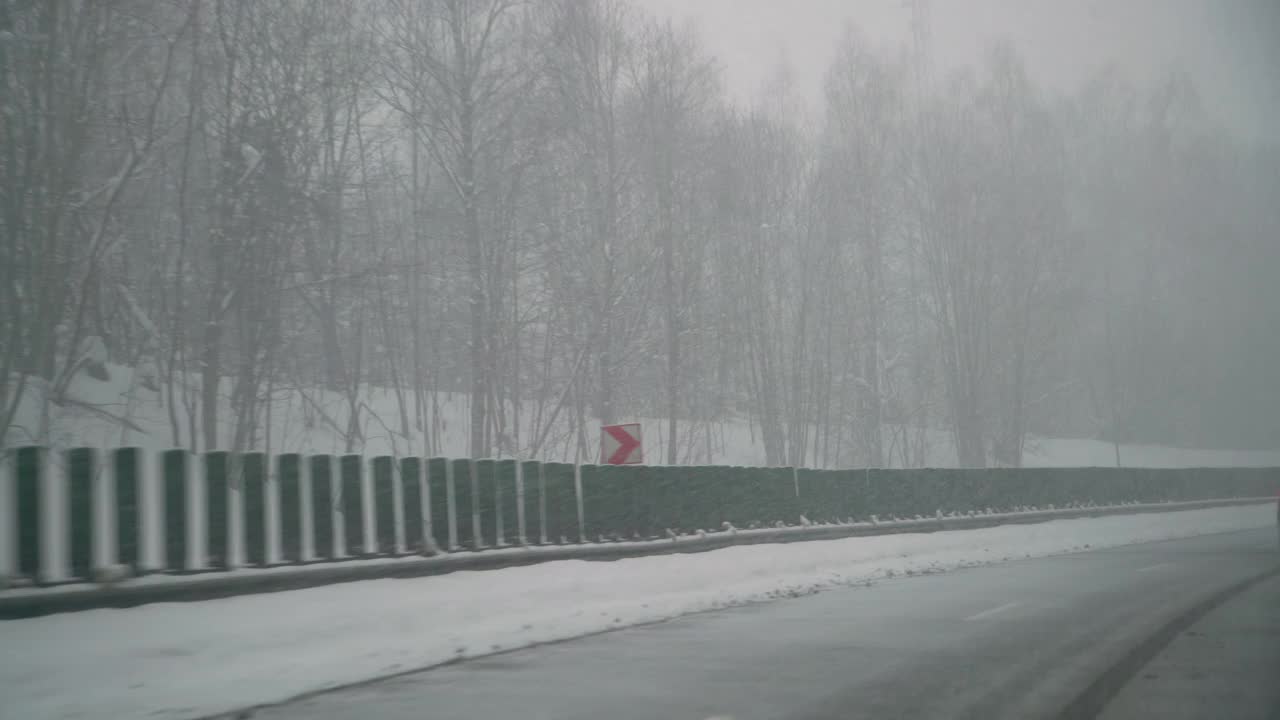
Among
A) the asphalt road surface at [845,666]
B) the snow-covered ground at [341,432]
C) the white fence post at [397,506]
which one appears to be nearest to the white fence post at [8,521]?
the asphalt road surface at [845,666]

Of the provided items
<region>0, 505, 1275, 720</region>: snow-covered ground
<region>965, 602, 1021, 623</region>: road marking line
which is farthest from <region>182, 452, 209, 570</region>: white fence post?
<region>965, 602, 1021, 623</region>: road marking line

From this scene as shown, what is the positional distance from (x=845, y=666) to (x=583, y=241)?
31183mm

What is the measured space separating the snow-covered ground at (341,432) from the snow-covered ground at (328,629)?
21.0ft

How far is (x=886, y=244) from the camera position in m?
60.8

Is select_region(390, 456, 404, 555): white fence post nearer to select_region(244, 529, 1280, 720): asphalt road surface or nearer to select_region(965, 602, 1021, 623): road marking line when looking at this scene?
select_region(244, 529, 1280, 720): asphalt road surface

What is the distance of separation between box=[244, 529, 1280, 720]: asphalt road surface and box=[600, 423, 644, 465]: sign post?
4.40 m

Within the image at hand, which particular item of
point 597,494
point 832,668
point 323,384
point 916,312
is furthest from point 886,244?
point 832,668

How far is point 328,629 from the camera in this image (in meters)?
9.80

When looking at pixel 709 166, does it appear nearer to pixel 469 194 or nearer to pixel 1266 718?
pixel 469 194

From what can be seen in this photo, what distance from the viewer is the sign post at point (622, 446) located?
18.2m

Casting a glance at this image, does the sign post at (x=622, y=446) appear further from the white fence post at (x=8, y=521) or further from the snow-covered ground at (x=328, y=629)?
the white fence post at (x=8, y=521)

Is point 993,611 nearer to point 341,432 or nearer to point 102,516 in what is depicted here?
point 102,516

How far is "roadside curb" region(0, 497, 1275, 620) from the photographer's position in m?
8.17

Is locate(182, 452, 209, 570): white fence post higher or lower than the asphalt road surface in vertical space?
higher
